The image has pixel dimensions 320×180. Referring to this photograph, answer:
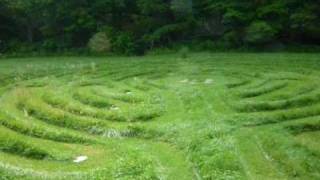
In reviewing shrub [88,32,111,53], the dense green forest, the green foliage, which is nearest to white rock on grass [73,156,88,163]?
the dense green forest

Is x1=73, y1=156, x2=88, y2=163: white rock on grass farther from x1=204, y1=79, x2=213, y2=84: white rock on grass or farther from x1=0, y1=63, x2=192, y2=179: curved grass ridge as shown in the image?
x1=204, y1=79, x2=213, y2=84: white rock on grass

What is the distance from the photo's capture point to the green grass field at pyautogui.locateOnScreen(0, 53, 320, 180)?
1415 centimetres

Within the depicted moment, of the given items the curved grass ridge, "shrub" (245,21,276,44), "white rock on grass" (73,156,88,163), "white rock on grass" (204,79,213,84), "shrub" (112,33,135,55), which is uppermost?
"shrub" (245,21,276,44)

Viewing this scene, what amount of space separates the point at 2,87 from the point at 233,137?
564 inches

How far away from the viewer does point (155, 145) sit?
16234 mm

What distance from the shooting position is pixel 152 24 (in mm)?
41688

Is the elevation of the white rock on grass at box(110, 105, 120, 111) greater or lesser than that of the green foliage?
lesser

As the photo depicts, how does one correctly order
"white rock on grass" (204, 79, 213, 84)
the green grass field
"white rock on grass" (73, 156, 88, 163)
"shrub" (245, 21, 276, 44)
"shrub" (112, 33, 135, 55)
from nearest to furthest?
the green grass field < "white rock on grass" (73, 156, 88, 163) < "white rock on grass" (204, 79, 213, 84) < "shrub" (245, 21, 276, 44) < "shrub" (112, 33, 135, 55)

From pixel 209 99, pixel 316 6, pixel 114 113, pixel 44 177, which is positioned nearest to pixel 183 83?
pixel 209 99

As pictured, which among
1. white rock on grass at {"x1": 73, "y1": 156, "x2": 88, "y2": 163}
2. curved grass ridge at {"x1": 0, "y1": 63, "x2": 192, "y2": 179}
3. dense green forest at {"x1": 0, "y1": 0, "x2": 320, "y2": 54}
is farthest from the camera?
dense green forest at {"x1": 0, "y1": 0, "x2": 320, "y2": 54}

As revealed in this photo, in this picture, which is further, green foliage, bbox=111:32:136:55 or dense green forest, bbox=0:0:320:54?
green foliage, bbox=111:32:136:55

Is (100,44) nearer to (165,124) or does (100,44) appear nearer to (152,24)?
(152,24)

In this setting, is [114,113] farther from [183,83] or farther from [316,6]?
[316,6]

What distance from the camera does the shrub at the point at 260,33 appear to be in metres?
35.9
